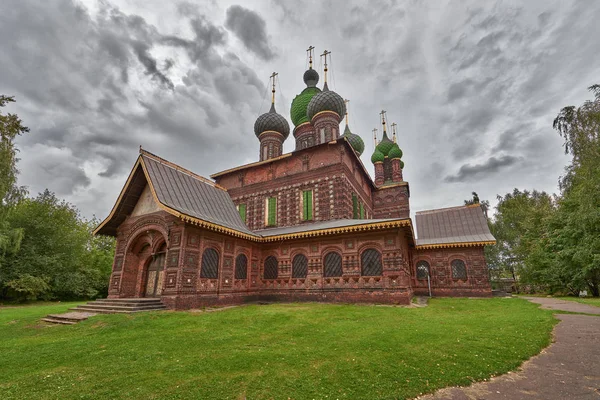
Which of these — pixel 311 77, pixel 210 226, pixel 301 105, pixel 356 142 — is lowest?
pixel 210 226

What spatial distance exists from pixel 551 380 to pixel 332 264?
440 inches

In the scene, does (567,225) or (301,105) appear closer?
(567,225)

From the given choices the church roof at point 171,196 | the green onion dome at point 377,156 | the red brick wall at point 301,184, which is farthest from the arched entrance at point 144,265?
the green onion dome at point 377,156

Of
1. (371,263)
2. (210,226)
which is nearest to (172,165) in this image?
(210,226)

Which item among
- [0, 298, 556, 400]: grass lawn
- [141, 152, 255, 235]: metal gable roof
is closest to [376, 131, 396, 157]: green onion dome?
[141, 152, 255, 235]: metal gable roof

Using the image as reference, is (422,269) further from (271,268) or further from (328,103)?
(328,103)

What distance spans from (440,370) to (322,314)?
607 cm

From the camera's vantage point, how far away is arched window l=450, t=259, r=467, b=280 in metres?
19.0

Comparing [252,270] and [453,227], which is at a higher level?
[453,227]

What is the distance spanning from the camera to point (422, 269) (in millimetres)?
20234

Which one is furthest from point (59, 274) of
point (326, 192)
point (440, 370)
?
point (440, 370)

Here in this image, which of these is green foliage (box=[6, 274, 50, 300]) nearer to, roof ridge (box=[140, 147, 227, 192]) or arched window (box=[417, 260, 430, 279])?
roof ridge (box=[140, 147, 227, 192])

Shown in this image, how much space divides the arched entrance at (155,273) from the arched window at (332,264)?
25.9 ft

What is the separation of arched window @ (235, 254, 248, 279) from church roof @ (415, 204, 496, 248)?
11180 millimetres
